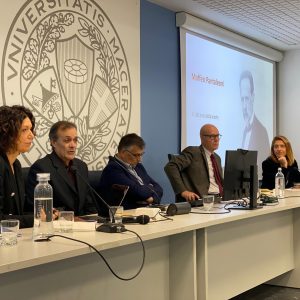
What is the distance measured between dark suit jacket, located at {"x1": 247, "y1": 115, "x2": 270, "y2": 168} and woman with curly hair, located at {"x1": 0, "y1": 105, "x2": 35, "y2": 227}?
4679mm

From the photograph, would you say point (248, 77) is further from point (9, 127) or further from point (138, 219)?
point (9, 127)

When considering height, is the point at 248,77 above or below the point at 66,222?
above

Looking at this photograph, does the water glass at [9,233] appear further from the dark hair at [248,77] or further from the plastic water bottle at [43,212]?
the dark hair at [248,77]

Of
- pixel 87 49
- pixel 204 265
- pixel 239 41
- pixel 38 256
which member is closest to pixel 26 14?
pixel 87 49

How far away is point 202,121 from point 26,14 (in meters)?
2.53

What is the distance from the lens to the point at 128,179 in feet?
11.2

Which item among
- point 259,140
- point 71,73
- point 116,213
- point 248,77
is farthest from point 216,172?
point 259,140

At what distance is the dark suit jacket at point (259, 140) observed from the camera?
6777 millimetres

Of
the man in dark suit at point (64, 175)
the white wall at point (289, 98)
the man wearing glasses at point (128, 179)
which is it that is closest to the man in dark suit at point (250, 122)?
the white wall at point (289, 98)

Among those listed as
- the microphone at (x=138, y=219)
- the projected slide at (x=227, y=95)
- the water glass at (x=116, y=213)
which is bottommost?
the microphone at (x=138, y=219)

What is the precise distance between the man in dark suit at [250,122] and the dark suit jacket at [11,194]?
452 centimetres

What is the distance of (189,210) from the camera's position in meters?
2.81

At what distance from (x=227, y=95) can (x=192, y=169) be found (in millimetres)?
2212

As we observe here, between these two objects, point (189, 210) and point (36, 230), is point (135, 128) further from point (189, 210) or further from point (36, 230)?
point (36, 230)
